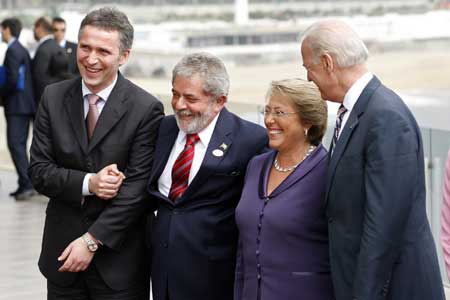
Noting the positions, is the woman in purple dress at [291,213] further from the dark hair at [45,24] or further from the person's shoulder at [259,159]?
the dark hair at [45,24]

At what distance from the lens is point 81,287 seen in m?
4.34

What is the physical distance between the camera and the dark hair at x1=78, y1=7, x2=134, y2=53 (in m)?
4.16

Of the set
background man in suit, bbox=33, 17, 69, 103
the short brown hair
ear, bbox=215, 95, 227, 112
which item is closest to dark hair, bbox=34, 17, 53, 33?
background man in suit, bbox=33, 17, 69, 103

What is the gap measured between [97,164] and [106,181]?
13cm

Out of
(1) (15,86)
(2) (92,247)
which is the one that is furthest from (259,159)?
(1) (15,86)

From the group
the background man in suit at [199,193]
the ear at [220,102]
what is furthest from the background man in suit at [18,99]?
the ear at [220,102]

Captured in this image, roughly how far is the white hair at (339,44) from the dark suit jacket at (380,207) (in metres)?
0.11

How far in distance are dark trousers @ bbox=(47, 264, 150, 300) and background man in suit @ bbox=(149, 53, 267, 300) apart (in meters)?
0.14

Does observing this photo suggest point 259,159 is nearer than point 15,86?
Yes

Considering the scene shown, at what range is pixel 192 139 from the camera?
4.20m

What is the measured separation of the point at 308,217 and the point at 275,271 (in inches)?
9.6

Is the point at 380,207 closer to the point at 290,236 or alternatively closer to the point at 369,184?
the point at 369,184

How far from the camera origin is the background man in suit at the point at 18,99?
11.0 meters

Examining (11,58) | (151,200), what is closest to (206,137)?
(151,200)
